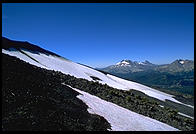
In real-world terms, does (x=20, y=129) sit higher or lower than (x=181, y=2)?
lower

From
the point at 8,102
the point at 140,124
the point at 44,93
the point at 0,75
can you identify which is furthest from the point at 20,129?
the point at 140,124

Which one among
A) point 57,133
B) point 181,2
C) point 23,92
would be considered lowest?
point 57,133

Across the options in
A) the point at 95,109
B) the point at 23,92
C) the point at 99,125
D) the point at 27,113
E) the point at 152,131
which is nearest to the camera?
the point at 27,113

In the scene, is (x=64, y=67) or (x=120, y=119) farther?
(x=64, y=67)

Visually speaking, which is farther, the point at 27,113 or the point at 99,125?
the point at 99,125

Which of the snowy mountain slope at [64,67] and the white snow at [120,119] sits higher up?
the snowy mountain slope at [64,67]

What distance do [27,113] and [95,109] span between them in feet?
32.0

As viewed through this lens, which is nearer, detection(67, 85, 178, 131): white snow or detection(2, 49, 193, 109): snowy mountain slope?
detection(67, 85, 178, 131): white snow

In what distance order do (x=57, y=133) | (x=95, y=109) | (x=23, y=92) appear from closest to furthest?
(x=57, y=133) → (x=23, y=92) → (x=95, y=109)

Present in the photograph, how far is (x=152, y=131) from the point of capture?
25.4 meters

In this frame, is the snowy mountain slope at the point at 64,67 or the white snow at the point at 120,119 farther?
the snowy mountain slope at the point at 64,67

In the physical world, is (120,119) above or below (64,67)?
below

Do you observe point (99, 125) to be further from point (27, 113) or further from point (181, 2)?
point (181, 2)

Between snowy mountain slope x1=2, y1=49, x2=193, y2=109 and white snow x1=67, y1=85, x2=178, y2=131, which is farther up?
snowy mountain slope x1=2, y1=49, x2=193, y2=109
